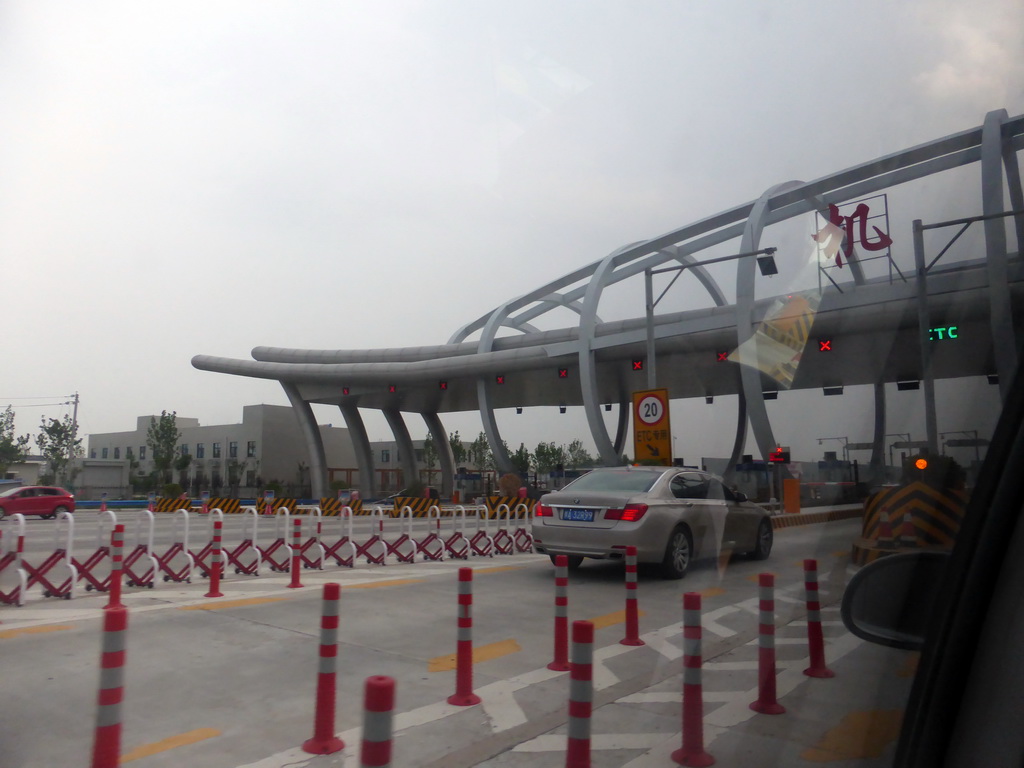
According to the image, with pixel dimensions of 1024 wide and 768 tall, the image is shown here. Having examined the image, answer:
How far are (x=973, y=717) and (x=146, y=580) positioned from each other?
10534 mm

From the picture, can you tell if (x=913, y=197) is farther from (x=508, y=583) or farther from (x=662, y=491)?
(x=508, y=583)

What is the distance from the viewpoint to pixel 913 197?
270cm

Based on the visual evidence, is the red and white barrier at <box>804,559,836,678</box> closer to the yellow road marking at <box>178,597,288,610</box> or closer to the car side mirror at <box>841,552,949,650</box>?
the car side mirror at <box>841,552,949,650</box>

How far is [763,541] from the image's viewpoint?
1129cm

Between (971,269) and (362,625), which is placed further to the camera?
(362,625)

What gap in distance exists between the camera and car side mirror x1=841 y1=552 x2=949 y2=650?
6.36 ft

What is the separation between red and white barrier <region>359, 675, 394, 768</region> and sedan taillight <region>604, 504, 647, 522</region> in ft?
22.6

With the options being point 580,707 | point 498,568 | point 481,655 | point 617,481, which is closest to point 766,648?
point 580,707

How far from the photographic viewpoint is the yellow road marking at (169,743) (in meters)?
4.23

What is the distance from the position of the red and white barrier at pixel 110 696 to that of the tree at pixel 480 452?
7744 cm

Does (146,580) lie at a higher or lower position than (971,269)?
lower

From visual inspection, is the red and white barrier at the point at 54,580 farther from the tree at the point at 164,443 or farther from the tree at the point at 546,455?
the tree at the point at 546,455

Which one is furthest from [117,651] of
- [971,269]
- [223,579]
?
[223,579]

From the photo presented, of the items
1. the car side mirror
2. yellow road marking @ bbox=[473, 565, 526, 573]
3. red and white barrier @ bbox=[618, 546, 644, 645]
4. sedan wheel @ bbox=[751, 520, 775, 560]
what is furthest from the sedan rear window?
the car side mirror
